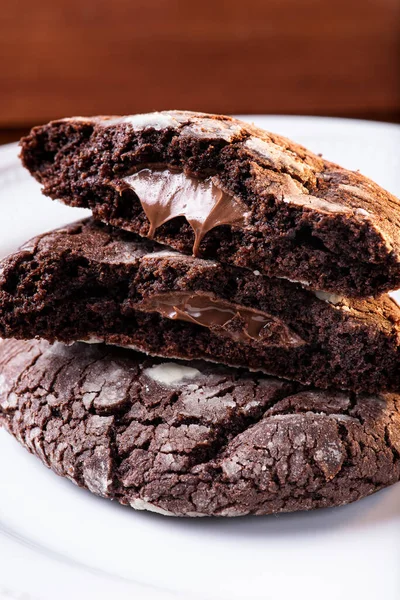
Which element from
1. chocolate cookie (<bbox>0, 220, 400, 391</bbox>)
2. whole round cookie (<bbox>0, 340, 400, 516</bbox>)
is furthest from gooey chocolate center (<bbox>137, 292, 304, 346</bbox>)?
whole round cookie (<bbox>0, 340, 400, 516</bbox>)

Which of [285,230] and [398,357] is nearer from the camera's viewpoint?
[285,230]

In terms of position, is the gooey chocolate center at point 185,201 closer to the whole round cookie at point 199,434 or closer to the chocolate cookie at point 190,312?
the chocolate cookie at point 190,312

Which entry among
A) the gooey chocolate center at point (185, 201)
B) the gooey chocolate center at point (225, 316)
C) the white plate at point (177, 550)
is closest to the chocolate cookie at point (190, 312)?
the gooey chocolate center at point (225, 316)

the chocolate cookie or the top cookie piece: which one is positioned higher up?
the top cookie piece

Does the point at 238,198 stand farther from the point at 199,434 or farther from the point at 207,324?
the point at 199,434

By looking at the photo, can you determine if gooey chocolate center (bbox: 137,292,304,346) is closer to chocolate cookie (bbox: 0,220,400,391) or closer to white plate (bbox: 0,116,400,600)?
chocolate cookie (bbox: 0,220,400,391)

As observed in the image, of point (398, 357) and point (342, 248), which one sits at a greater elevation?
point (342, 248)

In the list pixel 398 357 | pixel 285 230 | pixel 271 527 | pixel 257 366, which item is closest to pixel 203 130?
pixel 285 230

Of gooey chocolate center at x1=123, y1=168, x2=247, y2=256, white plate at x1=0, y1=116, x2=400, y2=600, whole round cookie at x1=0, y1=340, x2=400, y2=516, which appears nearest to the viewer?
white plate at x1=0, y1=116, x2=400, y2=600
